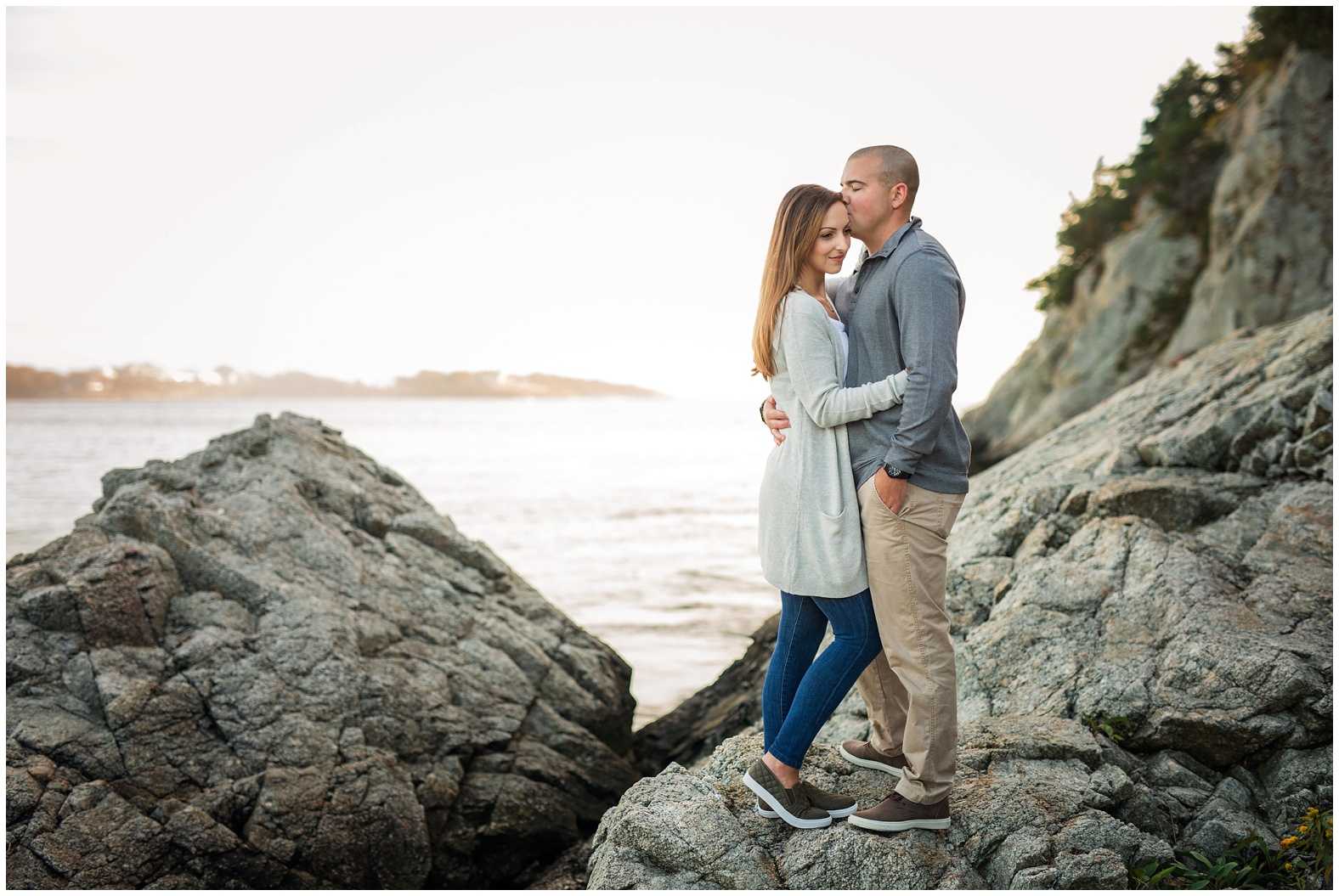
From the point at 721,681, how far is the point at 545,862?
303 centimetres

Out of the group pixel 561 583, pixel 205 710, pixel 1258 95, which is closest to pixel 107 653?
pixel 205 710

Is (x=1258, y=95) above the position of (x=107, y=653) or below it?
above

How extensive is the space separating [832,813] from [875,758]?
549mm

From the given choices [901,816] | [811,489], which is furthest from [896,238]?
[901,816]

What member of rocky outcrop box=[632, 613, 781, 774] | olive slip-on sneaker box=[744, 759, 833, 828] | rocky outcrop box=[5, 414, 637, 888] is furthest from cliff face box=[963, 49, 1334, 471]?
olive slip-on sneaker box=[744, 759, 833, 828]

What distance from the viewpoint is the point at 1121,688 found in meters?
5.16

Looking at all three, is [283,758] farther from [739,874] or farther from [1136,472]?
[1136,472]

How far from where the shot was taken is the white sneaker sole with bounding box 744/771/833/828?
13.0 ft

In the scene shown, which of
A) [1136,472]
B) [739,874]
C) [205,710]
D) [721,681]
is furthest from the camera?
[721,681]

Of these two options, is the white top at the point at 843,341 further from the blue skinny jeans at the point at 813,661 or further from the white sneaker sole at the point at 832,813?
the white sneaker sole at the point at 832,813

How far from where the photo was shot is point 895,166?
3947mm

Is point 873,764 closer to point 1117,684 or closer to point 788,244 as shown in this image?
point 1117,684

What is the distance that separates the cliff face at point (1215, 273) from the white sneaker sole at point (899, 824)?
591 inches

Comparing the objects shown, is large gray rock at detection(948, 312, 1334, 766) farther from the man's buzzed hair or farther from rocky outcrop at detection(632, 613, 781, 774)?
the man's buzzed hair
